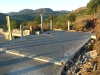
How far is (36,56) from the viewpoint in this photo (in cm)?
1166

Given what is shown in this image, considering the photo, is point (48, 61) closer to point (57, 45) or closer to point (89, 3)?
point (57, 45)

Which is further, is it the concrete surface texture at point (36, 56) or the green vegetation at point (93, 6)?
the green vegetation at point (93, 6)

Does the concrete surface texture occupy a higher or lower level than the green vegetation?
lower

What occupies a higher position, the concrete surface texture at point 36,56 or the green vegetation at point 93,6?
the green vegetation at point 93,6

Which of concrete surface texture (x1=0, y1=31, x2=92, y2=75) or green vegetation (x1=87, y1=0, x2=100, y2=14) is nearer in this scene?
concrete surface texture (x1=0, y1=31, x2=92, y2=75)

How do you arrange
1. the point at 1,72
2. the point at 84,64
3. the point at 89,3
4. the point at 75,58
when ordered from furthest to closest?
the point at 89,3 < the point at 75,58 < the point at 84,64 < the point at 1,72

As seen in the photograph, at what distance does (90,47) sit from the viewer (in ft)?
44.6

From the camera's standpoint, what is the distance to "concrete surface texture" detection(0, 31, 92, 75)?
996 cm

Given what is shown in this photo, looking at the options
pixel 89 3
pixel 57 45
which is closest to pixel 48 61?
pixel 57 45

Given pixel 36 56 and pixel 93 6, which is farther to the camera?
pixel 93 6

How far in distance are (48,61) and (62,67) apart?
1071 mm

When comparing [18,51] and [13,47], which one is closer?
A: [18,51]

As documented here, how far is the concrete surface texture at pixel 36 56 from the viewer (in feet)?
32.7

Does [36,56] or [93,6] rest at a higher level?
[93,6]
